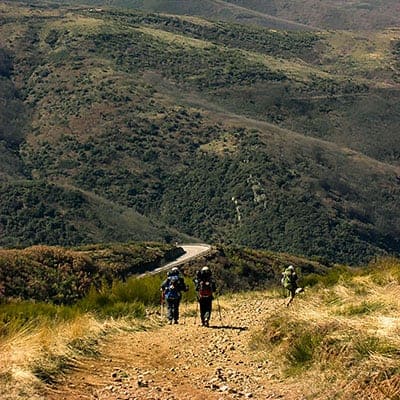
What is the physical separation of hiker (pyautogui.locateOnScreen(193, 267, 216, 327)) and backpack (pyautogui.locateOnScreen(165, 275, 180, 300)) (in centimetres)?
56

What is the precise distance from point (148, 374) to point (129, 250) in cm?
4414

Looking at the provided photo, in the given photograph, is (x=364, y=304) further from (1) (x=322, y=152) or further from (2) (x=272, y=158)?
(1) (x=322, y=152)

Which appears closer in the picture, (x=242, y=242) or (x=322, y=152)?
(x=242, y=242)

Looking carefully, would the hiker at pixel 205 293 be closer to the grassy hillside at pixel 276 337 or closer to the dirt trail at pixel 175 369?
the grassy hillside at pixel 276 337

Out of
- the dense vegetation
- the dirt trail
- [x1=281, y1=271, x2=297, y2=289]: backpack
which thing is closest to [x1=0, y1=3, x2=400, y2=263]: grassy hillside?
the dense vegetation

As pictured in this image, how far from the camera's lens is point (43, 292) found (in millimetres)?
24047

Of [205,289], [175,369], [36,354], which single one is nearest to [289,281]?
[205,289]

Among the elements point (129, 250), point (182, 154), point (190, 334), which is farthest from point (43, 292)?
point (182, 154)

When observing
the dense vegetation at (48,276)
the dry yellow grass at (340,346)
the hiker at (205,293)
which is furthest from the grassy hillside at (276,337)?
the dense vegetation at (48,276)

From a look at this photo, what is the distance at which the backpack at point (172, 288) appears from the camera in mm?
16197

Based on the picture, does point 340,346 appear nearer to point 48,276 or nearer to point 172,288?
point 172,288

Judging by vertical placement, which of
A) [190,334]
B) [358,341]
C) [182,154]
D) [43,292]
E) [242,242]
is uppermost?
[358,341]

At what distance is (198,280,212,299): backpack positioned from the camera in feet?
52.8

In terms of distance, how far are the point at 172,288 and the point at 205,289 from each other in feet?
2.88
